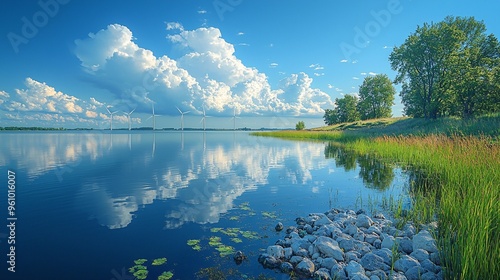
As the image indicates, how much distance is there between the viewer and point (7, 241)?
8180 mm

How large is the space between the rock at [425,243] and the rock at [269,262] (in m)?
3.62

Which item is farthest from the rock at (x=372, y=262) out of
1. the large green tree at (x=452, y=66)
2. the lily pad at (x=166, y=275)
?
the large green tree at (x=452, y=66)

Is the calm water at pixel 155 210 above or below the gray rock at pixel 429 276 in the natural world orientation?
below

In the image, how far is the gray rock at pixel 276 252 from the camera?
7.01 metres

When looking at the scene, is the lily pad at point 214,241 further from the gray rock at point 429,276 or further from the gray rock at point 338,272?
the gray rock at point 429,276

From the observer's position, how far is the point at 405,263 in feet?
19.9

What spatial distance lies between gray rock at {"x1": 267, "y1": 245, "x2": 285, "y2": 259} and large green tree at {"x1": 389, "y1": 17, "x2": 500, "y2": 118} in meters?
44.9

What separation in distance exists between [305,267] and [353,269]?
1120 millimetres

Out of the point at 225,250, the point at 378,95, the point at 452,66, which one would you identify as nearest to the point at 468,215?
the point at 225,250

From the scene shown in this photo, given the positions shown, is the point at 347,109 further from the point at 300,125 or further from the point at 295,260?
the point at 295,260

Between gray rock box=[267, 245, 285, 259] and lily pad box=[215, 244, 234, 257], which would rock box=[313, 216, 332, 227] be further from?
lily pad box=[215, 244, 234, 257]

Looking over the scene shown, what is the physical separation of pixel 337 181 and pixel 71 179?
1804 centimetres

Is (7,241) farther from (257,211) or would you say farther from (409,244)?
(409,244)

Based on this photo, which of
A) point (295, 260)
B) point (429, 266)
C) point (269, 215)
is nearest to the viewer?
point (429, 266)
